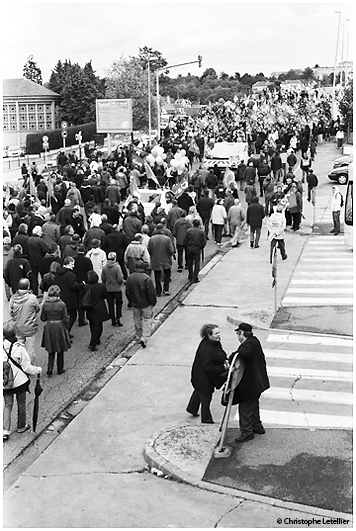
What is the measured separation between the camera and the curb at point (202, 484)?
24.3 ft

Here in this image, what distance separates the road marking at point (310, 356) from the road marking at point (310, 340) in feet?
1.59

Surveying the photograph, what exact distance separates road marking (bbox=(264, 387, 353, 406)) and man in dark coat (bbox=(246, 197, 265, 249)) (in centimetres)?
983

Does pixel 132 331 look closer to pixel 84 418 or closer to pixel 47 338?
pixel 47 338

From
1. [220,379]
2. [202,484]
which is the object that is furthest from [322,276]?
[202,484]

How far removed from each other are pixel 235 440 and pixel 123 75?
2032 inches

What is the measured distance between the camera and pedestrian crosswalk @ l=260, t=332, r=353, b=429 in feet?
32.2

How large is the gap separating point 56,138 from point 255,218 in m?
40.5

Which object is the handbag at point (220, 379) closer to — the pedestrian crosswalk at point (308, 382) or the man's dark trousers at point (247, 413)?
the man's dark trousers at point (247, 413)

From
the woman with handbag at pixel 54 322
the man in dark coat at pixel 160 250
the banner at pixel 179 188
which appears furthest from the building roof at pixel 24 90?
the woman with handbag at pixel 54 322

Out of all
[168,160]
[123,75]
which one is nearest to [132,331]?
[168,160]

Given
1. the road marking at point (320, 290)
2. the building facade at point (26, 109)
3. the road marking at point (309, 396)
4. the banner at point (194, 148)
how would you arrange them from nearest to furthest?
1. the road marking at point (309, 396)
2. the road marking at point (320, 290)
3. the banner at point (194, 148)
4. the building facade at point (26, 109)

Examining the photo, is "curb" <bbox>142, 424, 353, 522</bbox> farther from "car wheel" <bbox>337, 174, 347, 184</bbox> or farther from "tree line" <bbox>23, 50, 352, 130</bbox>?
"tree line" <bbox>23, 50, 352, 130</bbox>

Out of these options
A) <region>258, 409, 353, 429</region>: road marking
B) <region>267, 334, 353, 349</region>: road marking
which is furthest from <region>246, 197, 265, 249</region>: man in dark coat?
<region>258, 409, 353, 429</region>: road marking

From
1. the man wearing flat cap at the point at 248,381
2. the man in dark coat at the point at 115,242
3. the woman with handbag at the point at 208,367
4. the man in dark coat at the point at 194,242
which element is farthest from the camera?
the man in dark coat at the point at 194,242
